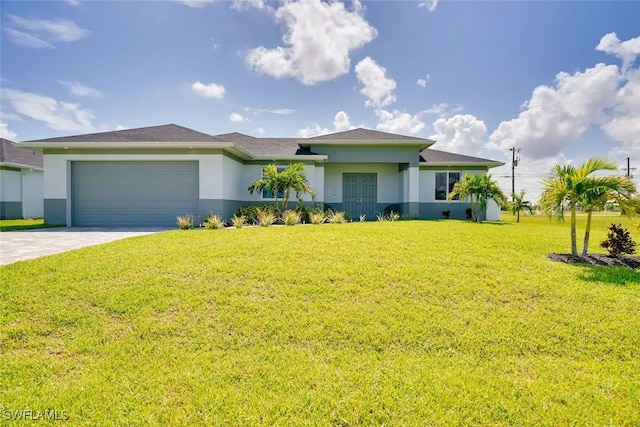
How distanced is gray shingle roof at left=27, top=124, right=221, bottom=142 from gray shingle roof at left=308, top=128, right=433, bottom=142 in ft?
20.1

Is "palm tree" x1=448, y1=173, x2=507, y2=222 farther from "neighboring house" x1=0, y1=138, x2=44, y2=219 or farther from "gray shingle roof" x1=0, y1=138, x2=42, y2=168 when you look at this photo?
"gray shingle roof" x1=0, y1=138, x2=42, y2=168

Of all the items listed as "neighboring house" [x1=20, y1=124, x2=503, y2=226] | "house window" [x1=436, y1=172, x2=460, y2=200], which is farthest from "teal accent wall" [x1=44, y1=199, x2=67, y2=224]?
"house window" [x1=436, y1=172, x2=460, y2=200]

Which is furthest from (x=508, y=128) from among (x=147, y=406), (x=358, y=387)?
(x=147, y=406)

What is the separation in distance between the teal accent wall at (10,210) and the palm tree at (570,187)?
2624 centimetres

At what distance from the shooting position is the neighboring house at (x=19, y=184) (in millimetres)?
17750

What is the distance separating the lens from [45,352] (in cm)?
361

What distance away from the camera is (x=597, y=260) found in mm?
7141

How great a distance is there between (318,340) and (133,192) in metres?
13.5

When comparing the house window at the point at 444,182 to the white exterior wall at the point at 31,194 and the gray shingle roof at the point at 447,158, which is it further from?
the white exterior wall at the point at 31,194

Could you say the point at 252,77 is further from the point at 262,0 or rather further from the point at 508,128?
the point at 508,128

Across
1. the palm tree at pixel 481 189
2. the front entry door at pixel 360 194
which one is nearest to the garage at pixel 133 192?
the front entry door at pixel 360 194

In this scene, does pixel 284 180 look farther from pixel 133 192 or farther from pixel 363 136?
pixel 133 192

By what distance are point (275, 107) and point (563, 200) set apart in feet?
50.3

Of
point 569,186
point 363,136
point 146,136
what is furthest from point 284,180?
point 569,186
